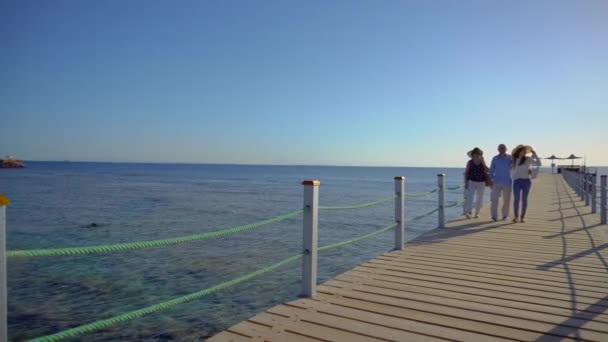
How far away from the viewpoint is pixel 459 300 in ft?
13.2

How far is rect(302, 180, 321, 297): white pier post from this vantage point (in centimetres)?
420

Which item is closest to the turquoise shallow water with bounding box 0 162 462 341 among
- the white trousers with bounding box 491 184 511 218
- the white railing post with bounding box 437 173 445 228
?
the white railing post with bounding box 437 173 445 228

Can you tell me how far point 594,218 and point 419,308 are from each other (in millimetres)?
9208

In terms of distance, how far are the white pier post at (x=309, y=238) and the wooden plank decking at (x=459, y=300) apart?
5.8 inches

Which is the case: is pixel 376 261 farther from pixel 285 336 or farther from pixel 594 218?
pixel 594 218

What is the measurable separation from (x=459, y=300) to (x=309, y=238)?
160 cm

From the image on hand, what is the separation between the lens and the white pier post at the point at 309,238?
4203 millimetres

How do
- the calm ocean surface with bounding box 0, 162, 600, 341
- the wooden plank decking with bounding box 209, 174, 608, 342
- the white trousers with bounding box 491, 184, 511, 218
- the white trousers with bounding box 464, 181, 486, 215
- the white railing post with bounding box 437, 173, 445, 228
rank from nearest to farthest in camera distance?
the wooden plank decking with bounding box 209, 174, 608, 342 < the calm ocean surface with bounding box 0, 162, 600, 341 < the white railing post with bounding box 437, 173, 445, 228 < the white trousers with bounding box 491, 184, 511, 218 < the white trousers with bounding box 464, 181, 486, 215

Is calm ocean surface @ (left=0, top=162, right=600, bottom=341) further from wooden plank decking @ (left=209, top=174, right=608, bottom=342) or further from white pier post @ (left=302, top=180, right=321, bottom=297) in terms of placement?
wooden plank decking @ (left=209, top=174, right=608, bottom=342)

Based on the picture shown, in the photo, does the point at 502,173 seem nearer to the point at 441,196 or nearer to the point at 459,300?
the point at 441,196

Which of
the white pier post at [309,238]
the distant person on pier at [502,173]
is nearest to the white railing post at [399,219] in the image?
the white pier post at [309,238]

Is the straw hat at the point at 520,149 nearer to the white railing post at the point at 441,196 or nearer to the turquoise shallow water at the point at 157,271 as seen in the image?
the white railing post at the point at 441,196

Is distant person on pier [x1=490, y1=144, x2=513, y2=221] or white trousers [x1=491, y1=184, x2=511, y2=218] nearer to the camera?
distant person on pier [x1=490, y1=144, x2=513, y2=221]

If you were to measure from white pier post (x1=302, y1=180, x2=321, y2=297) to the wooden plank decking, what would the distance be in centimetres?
15
